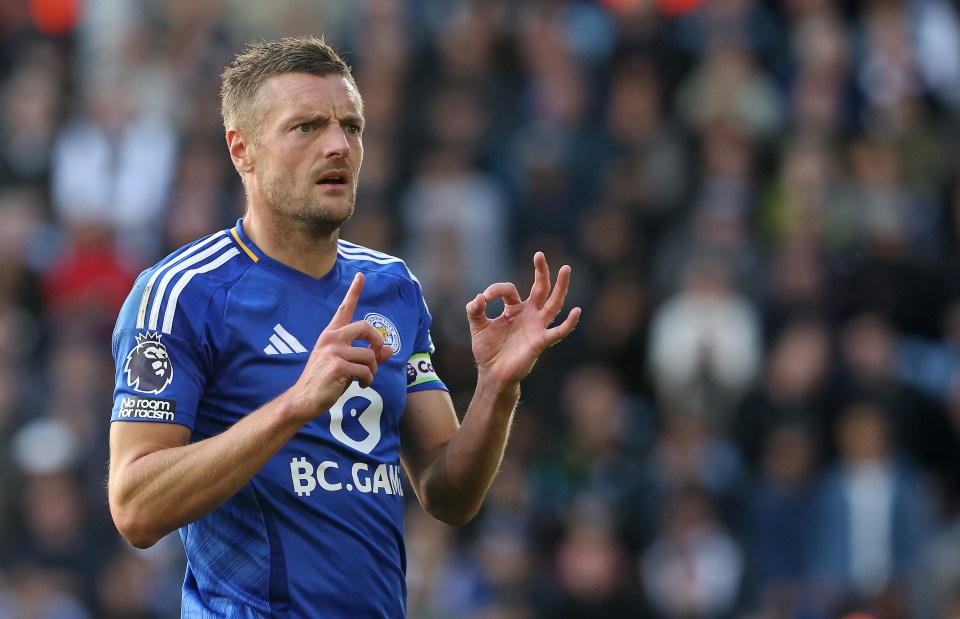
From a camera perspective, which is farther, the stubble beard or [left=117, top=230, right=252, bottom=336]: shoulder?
the stubble beard

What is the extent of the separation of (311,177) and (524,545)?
6.12 m

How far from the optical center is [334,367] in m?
4.04

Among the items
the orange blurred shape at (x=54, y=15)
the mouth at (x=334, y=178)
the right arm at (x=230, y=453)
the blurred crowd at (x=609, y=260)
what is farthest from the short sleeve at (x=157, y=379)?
the orange blurred shape at (x=54, y=15)

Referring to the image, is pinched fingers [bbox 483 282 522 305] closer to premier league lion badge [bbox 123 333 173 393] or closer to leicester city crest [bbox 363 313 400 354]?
leicester city crest [bbox 363 313 400 354]

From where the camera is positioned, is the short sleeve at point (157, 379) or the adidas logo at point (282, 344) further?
the adidas logo at point (282, 344)

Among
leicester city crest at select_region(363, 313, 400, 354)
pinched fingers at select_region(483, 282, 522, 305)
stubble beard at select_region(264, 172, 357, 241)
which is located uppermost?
stubble beard at select_region(264, 172, 357, 241)

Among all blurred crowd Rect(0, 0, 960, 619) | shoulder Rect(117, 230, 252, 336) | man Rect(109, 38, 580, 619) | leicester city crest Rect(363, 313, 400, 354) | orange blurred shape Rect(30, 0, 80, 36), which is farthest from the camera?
orange blurred shape Rect(30, 0, 80, 36)

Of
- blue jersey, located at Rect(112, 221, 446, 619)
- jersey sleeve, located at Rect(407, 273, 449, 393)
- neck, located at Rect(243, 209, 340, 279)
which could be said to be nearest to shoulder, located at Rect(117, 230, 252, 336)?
blue jersey, located at Rect(112, 221, 446, 619)

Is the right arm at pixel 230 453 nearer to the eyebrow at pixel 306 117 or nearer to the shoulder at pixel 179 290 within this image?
the shoulder at pixel 179 290

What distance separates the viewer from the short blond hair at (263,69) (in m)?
4.70

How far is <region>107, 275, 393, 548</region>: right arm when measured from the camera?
13.3 ft

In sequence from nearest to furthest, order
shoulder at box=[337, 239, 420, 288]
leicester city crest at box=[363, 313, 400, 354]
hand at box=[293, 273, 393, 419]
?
1. hand at box=[293, 273, 393, 419]
2. leicester city crest at box=[363, 313, 400, 354]
3. shoulder at box=[337, 239, 420, 288]

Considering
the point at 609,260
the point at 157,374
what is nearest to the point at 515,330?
the point at 157,374

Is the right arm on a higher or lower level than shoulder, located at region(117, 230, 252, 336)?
lower
